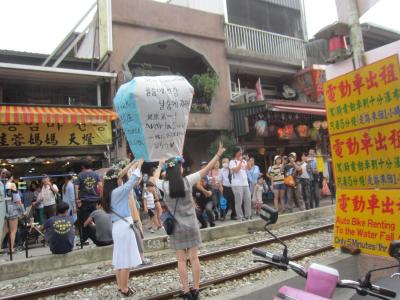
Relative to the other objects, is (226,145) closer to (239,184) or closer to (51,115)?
(239,184)

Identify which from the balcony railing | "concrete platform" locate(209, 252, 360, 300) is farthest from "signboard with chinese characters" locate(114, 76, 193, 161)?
the balcony railing

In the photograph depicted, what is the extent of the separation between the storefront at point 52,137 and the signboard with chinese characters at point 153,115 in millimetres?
7730

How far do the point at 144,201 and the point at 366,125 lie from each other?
7.20m

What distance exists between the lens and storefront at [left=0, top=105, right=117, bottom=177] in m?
11.9

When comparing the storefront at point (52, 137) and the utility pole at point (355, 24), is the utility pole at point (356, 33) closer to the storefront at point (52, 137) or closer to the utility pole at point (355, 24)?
the utility pole at point (355, 24)

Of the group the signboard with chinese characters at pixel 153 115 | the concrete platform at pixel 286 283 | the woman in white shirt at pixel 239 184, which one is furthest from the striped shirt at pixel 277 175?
the signboard with chinese characters at pixel 153 115

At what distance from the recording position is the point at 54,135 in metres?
12.9

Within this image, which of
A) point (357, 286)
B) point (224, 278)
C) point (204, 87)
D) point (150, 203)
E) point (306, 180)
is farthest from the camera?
point (204, 87)

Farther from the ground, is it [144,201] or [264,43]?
[264,43]

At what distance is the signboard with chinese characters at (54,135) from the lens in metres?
12.2

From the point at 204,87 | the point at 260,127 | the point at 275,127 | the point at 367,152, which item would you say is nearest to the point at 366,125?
the point at 367,152

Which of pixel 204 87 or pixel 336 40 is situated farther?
pixel 204 87

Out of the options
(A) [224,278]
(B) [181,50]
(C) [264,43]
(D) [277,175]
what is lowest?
(A) [224,278]

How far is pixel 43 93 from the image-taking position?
45.7ft
